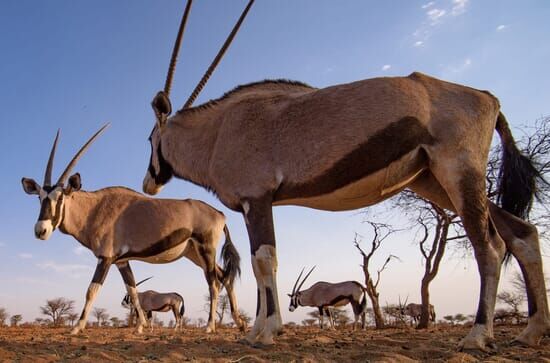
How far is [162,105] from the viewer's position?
6629mm

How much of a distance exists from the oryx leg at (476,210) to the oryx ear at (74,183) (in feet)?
27.6

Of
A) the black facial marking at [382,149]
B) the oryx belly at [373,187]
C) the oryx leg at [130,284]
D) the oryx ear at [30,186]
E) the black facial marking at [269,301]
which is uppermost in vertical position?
the oryx ear at [30,186]

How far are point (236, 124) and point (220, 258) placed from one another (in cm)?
791

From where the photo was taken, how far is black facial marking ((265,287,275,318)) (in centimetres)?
460

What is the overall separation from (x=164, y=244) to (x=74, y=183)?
2446 mm

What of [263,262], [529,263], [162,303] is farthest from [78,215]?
[162,303]

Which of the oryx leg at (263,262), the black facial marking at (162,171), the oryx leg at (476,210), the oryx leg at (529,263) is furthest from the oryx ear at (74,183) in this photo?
the oryx leg at (529,263)

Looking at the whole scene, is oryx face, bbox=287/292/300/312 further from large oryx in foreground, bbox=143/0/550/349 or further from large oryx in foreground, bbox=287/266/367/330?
large oryx in foreground, bbox=143/0/550/349

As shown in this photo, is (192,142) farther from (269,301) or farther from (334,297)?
(334,297)

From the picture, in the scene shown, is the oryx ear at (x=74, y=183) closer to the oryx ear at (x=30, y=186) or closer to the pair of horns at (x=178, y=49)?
the oryx ear at (x=30, y=186)

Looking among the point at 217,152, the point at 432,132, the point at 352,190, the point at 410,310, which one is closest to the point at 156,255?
the point at 217,152

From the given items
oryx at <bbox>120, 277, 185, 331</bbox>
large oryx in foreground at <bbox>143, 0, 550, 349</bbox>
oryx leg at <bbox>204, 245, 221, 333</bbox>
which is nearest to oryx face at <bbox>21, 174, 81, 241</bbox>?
oryx leg at <bbox>204, 245, 221, 333</bbox>

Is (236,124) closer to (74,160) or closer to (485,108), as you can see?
(485,108)

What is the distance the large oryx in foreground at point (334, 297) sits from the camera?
22797mm
